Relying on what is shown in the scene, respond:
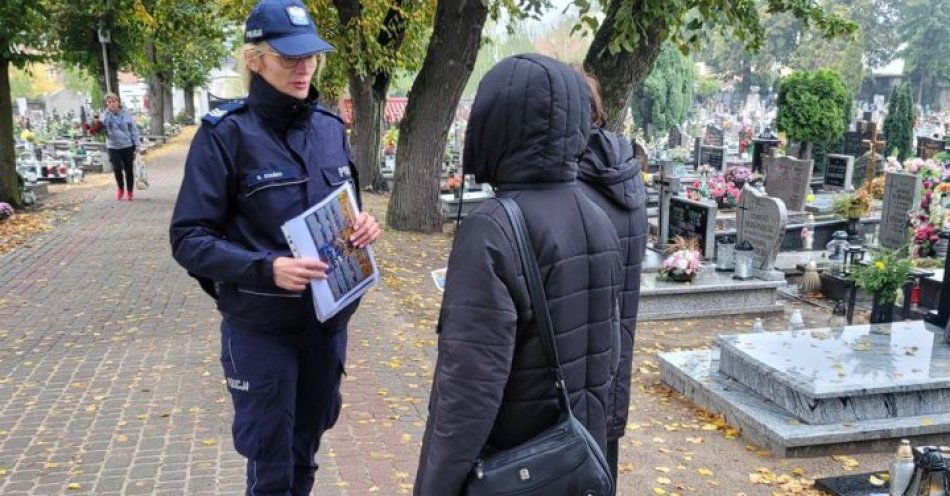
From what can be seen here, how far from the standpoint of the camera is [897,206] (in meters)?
11.7

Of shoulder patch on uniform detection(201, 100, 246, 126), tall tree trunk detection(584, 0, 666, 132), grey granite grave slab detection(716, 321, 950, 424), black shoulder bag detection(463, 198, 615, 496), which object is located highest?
tall tree trunk detection(584, 0, 666, 132)

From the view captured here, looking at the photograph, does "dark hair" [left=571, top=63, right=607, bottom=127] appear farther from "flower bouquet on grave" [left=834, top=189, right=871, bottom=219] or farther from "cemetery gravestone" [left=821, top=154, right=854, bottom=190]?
"cemetery gravestone" [left=821, top=154, right=854, bottom=190]

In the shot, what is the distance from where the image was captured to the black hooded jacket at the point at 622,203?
2998mm

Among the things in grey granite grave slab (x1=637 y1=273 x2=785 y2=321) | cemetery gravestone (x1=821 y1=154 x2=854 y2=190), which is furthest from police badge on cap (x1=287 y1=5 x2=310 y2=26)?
cemetery gravestone (x1=821 y1=154 x2=854 y2=190)

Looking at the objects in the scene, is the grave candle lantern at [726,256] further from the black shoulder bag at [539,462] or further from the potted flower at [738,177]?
the black shoulder bag at [539,462]

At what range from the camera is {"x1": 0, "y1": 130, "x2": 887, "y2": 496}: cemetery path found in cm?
418

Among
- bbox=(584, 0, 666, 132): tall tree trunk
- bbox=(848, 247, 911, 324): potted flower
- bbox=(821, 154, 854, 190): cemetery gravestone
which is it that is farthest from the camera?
bbox=(821, 154, 854, 190): cemetery gravestone

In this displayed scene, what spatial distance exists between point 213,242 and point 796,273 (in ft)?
33.1

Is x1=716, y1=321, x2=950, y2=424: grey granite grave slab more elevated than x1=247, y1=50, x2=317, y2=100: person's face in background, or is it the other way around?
x1=247, y1=50, x2=317, y2=100: person's face in background

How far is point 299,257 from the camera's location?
2510mm

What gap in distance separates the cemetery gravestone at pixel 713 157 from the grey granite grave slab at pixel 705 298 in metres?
13.5

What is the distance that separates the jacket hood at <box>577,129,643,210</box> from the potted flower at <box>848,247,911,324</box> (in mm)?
5537

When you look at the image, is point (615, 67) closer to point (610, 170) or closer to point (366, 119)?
point (610, 170)

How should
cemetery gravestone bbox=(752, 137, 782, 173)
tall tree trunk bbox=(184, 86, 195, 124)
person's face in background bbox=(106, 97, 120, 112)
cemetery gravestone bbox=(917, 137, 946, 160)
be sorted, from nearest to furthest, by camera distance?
person's face in background bbox=(106, 97, 120, 112)
cemetery gravestone bbox=(752, 137, 782, 173)
cemetery gravestone bbox=(917, 137, 946, 160)
tall tree trunk bbox=(184, 86, 195, 124)
